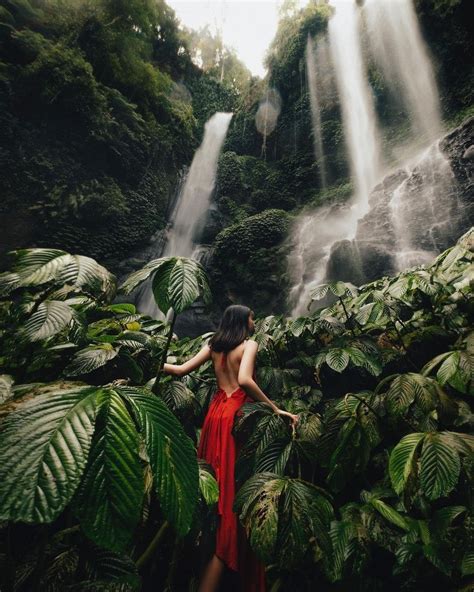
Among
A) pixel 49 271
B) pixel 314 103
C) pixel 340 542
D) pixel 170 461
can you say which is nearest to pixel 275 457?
pixel 340 542

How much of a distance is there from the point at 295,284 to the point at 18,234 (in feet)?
29.6

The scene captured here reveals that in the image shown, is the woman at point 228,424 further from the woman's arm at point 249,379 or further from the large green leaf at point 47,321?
the large green leaf at point 47,321

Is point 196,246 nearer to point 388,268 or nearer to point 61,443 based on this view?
point 388,268

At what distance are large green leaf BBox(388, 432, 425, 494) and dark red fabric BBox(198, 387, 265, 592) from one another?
29.8 inches

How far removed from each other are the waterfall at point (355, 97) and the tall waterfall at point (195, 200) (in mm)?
6592

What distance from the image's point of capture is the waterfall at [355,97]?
40.7 feet

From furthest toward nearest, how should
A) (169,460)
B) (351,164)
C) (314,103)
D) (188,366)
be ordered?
(314,103), (351,164), (188,366), (169,460)

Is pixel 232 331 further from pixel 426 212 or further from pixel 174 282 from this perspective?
pixel 426 212

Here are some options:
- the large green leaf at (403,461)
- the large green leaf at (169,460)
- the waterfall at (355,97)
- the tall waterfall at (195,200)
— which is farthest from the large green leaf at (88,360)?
the waterfall at (355,97)

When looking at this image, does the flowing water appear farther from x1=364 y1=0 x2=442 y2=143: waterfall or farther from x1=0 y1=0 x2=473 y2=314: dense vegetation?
x1=0 y1=0 x2=473 y2=314: dense vegetation

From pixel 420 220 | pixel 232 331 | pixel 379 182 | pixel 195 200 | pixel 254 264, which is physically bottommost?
→ pixel 232 331

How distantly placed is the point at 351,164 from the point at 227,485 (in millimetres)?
14113

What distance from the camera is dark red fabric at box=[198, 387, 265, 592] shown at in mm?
1445

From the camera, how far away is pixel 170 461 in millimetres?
547
